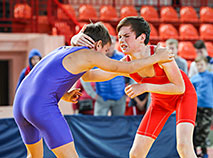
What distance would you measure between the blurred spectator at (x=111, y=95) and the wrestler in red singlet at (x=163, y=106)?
2.22 m

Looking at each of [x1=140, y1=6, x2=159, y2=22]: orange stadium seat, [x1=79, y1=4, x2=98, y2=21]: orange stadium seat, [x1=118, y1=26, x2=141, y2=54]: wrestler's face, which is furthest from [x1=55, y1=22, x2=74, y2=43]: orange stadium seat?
[x1=118, y1=26, x2=141, y2=54]: wrestler's face

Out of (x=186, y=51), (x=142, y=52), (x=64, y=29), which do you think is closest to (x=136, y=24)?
(x=142, y=52)

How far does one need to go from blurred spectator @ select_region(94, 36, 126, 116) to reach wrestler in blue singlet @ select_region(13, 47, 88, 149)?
10.2ft

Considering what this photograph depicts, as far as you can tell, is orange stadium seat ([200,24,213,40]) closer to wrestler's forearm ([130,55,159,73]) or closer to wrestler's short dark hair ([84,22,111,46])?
wrestler's forearm ([130,55,159,73])

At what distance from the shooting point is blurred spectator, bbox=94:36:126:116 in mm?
6387

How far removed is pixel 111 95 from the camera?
6.37 m

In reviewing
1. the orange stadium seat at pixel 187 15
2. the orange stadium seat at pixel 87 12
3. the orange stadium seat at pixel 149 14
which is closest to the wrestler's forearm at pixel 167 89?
the orange stadium seat at pixel 87 12

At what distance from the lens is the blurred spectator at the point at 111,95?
6.39 m

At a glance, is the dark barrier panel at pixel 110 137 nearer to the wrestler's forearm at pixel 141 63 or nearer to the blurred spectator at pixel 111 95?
the blurred spectator at pixel 111 95

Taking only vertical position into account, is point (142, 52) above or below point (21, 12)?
below

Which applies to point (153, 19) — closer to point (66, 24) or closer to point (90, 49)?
point (66, 24)

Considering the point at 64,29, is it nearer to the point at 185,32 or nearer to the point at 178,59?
the point at 178,59

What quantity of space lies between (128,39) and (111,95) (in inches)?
105

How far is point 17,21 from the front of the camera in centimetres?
941
